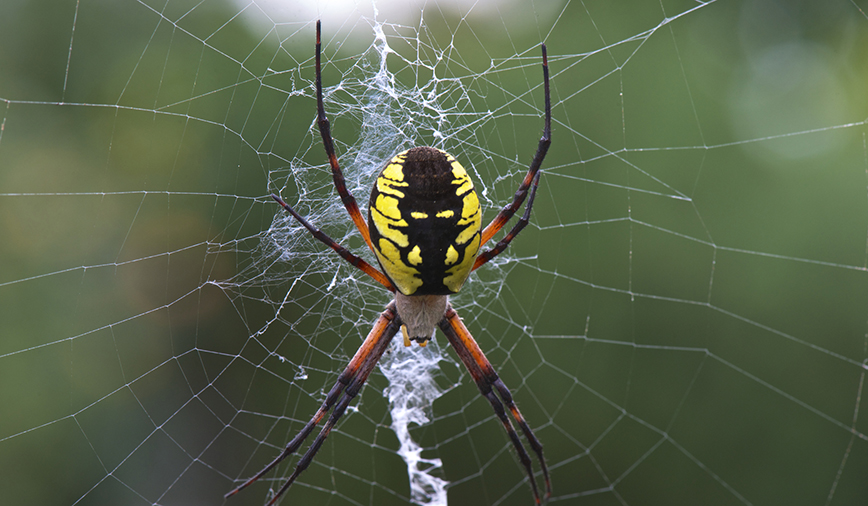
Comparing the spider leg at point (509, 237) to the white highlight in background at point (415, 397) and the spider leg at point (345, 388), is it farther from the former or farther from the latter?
the white highlight in background at point (415, 397)

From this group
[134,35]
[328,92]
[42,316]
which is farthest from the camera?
[42,316]

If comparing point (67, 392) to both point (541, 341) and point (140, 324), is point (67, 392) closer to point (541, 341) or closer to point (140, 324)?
point (140, 324)

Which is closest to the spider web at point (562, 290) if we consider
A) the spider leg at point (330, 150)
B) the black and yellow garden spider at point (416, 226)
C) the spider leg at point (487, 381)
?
the spider leg at point (487, 381)

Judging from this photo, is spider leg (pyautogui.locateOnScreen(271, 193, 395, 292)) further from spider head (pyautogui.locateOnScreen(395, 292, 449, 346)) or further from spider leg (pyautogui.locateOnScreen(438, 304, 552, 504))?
spider leg (pyautogui.locateOnScreen(438, 304, 552, 504))

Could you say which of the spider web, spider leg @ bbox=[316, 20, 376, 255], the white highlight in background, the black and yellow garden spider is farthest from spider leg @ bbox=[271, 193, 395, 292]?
the spider web

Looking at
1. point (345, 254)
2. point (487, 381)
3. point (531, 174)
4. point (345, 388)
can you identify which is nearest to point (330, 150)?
point (345, 254)

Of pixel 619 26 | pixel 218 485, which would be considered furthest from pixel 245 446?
pixel 619 26
